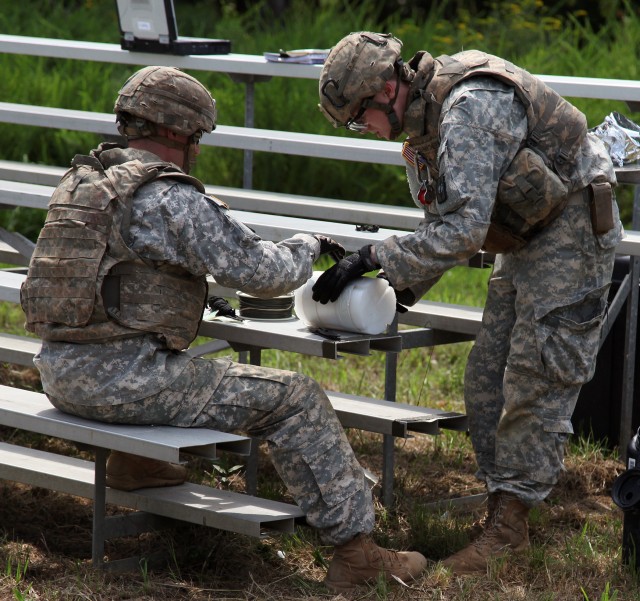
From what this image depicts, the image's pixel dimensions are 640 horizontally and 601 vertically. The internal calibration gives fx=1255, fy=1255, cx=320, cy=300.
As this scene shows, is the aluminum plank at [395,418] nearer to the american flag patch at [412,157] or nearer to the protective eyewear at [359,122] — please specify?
the american flag patch at [412,157]

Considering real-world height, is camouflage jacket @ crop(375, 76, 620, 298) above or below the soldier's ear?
below

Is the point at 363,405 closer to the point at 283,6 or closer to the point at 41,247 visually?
the point at 41,247

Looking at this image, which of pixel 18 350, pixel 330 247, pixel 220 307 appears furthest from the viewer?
pixel 18 350

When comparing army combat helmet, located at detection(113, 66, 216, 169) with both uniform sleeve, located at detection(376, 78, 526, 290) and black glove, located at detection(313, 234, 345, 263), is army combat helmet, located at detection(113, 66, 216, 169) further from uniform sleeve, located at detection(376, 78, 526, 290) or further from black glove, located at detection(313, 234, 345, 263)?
uniform sleeve, located at detection(376, 78, 526, 290)

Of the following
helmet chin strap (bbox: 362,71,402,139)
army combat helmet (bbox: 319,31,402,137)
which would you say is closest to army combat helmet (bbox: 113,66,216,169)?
army combat helmet (bbox: 319,31,402,137)

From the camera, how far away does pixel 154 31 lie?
6.86 m

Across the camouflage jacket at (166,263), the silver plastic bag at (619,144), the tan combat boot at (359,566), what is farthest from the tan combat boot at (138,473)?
the silver plastic bag at (619,144)

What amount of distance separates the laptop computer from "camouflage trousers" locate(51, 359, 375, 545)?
121 inches

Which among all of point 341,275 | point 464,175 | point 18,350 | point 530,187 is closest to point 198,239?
point 341,275

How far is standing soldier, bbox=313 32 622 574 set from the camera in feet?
13.5

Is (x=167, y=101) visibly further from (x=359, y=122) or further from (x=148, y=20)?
(x=148, y=20)

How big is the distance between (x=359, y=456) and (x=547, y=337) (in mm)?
1815

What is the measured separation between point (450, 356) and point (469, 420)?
8.26 ft

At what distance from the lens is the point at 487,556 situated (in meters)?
4.46
